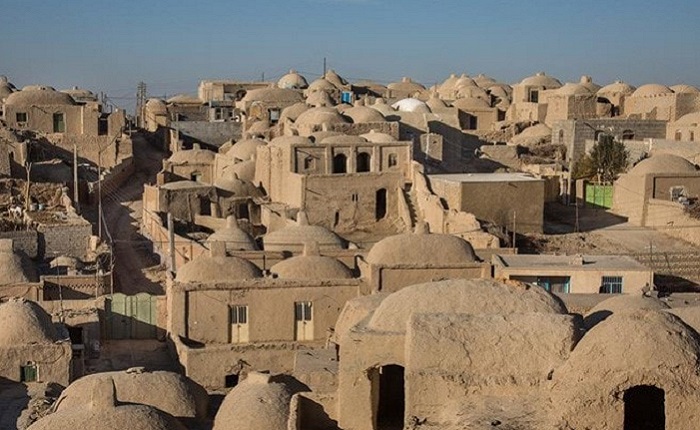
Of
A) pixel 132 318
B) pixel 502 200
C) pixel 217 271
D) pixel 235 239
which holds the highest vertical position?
pixel 502 200

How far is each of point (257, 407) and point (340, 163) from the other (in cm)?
1790

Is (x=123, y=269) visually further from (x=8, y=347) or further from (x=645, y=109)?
(x=645, y=109)

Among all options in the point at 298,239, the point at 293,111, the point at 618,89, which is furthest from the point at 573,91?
the point at 298,239

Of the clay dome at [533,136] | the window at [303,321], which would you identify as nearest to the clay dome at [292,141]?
the clay dome at [533,136]

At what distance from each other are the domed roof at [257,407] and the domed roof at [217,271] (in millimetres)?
5516

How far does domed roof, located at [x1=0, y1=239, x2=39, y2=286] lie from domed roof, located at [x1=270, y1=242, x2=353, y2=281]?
5.16 metres

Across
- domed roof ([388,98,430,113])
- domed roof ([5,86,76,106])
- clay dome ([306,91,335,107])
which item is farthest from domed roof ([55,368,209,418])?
clay dome ([306,91,335,107])

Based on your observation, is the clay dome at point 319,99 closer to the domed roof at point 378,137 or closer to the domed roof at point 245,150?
the domed roof at point 245,150

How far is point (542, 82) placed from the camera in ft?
180

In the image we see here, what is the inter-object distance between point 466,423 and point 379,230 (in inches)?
737

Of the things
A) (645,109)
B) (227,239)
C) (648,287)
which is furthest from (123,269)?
(645,109)

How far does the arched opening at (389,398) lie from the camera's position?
12.6 meters

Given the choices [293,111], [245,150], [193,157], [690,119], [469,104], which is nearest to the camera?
[245,150]

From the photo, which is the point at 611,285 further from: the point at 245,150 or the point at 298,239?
the point at 245,150
